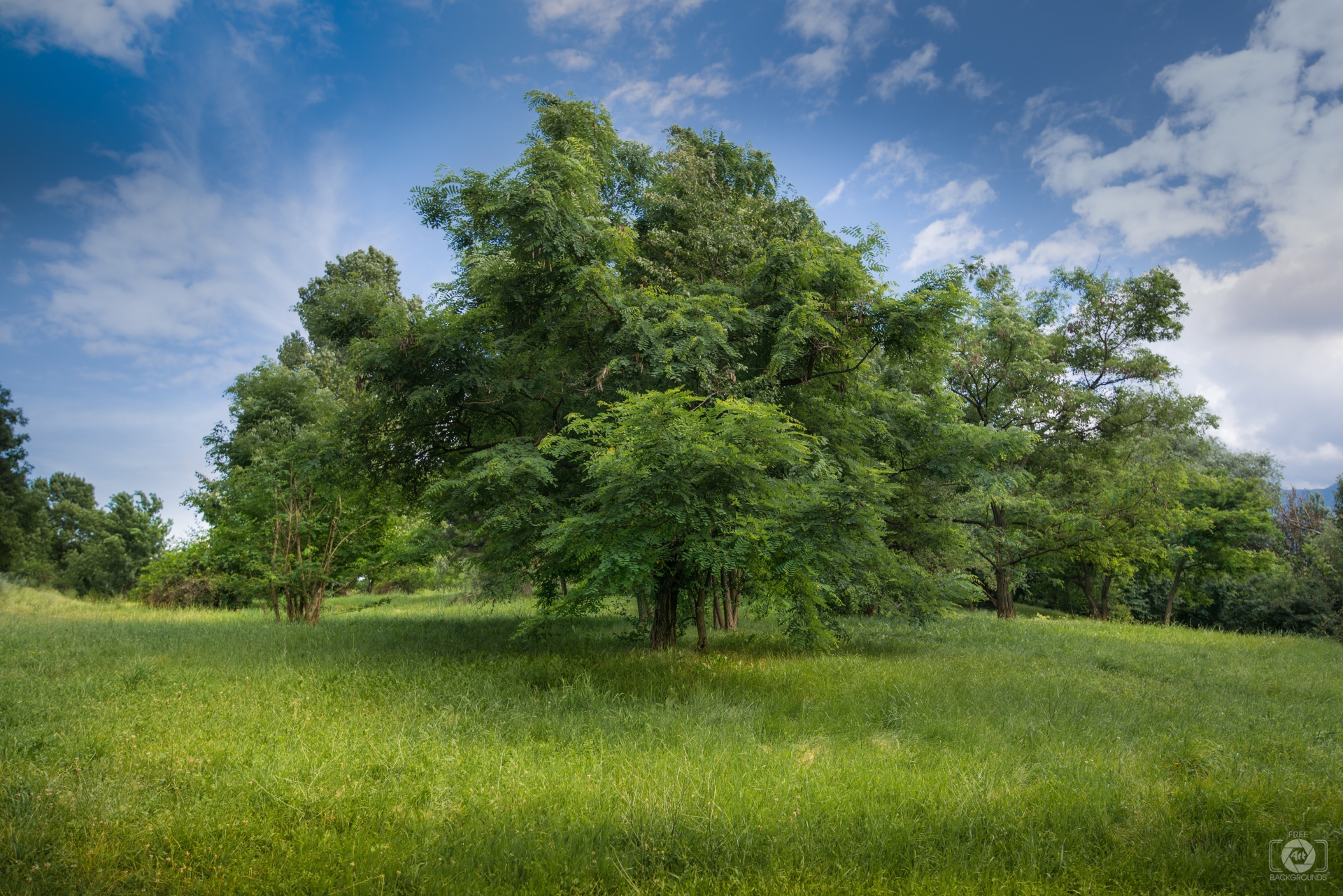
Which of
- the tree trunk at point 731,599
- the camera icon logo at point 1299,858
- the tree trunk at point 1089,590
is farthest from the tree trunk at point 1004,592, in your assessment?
the camera icon logo at point 1299,858

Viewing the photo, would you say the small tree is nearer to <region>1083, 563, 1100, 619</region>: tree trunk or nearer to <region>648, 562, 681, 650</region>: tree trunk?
<region>1083, 563, 1100, 619</region>: tree trunk

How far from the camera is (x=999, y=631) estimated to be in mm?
15273

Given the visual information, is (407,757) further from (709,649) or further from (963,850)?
(709,649)

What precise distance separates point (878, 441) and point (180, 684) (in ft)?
38.4

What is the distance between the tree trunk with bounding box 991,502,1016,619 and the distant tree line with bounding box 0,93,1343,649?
0.17 metres

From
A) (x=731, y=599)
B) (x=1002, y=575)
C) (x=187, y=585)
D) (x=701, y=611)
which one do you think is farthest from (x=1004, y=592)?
(x=187, y=585)

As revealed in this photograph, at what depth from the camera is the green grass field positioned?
12.1ft

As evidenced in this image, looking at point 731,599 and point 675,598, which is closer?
point 675,598

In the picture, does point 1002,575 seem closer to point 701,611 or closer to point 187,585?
point 701,611

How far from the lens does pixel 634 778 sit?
4641mm

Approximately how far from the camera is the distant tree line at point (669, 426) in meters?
7.55

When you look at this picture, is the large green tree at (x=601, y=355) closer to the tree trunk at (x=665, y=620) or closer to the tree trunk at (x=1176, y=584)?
the tree trunk at (x=665, y=620)

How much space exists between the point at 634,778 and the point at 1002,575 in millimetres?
21082

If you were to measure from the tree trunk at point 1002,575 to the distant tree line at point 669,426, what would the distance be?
170 mm
